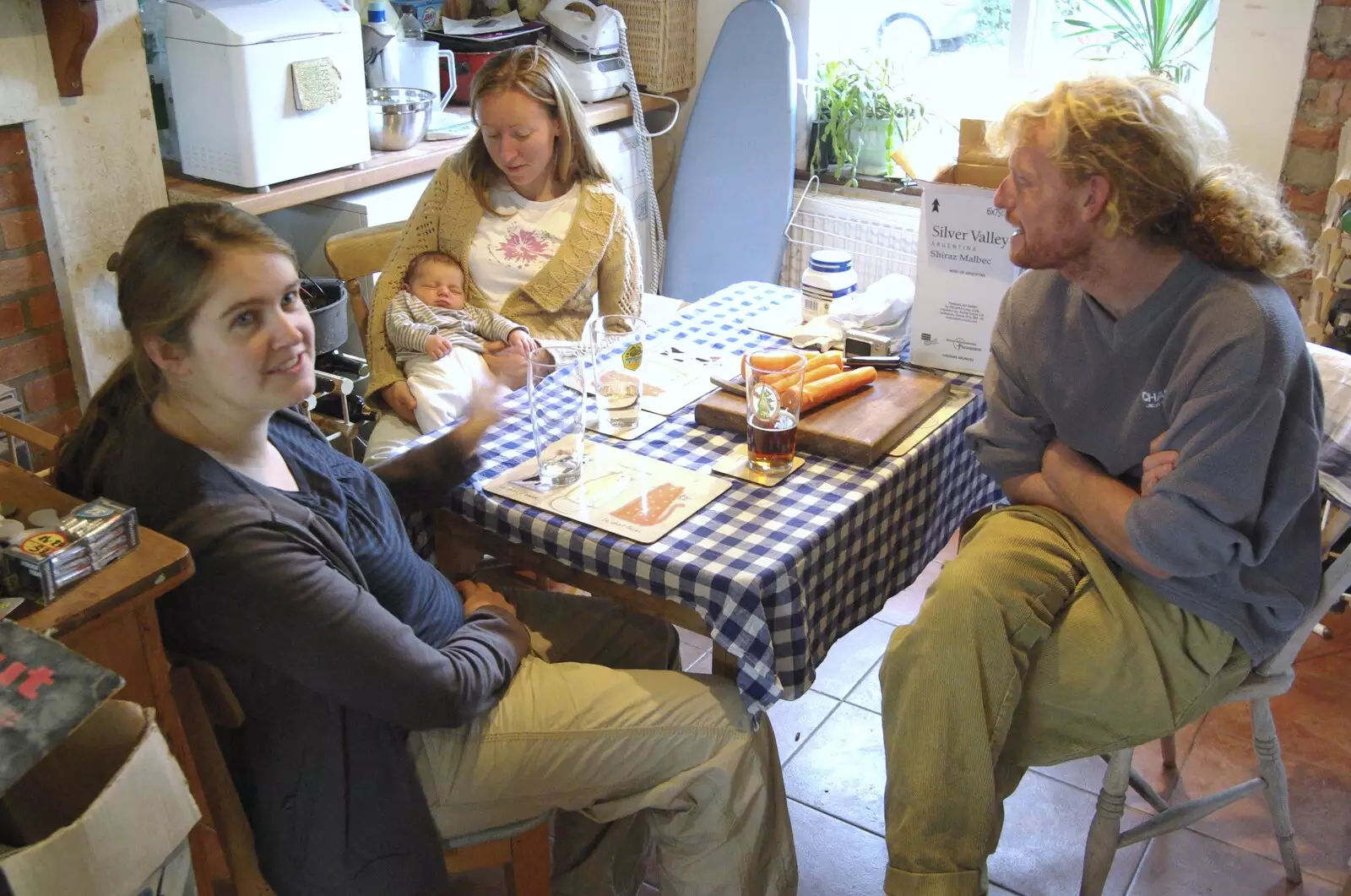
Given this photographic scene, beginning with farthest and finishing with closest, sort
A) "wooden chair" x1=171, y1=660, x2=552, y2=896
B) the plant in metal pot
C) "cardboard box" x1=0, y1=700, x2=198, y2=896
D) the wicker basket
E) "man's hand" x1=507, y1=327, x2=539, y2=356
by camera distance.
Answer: the wicker basket
the plant in metal pot
"man's hand" x1=507, y1=327, x2=539, y2=356
"wooden chair" x1=171, y1=660, x2=552, y2=896
"cardboard box" x1=0, y1=700, x2=198, y2=896

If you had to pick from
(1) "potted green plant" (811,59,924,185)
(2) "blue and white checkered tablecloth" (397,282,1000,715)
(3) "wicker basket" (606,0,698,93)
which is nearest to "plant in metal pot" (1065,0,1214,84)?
(1) "potted green plant" (811,59,924,185)

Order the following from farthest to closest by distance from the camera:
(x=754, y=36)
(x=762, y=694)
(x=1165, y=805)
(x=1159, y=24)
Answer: (x=754, y=36), (x=1159, y=24), (x=1165, y=805), (x=762, y=694)

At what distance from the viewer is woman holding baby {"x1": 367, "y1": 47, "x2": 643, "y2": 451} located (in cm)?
238

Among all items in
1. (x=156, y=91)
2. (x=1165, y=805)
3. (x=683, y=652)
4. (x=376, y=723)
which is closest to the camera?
(x=376, y=723)

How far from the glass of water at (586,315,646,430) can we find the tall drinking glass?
0.23 meters

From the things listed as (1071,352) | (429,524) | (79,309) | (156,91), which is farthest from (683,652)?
(156,91)

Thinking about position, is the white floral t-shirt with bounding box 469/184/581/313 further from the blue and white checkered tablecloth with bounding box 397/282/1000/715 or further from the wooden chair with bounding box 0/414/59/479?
the wooden chair with bounding box 0/414/59/479

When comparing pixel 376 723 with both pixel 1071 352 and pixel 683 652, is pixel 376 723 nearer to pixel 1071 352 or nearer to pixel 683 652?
pixel 1071 352

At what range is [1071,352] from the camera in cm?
174

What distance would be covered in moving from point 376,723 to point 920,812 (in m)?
0.73

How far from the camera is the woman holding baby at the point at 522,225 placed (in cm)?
238

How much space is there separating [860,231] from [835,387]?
199cm

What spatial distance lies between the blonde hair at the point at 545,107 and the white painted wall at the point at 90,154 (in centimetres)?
74

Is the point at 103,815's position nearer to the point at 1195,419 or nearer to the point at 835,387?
the point at 835,387
